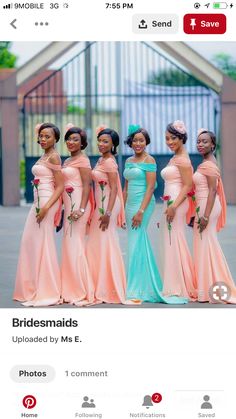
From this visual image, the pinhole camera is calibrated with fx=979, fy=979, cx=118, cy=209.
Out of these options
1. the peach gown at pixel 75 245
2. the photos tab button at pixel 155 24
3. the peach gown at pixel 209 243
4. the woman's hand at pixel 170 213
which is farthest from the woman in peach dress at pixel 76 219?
the photos tab button at pixel 155 24

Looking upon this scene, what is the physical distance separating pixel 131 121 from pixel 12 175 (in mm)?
2922

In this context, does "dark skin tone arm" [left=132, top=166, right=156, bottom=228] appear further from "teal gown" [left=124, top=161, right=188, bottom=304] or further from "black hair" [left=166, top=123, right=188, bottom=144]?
"black hair" [left=166, top=123, right=188, bottom=144]

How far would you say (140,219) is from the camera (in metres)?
4.27

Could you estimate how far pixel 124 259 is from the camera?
15.0 ft

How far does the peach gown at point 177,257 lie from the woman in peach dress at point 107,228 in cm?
20

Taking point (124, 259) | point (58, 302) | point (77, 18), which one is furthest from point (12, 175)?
point (77, 18)

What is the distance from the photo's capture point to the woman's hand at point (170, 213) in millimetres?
4254

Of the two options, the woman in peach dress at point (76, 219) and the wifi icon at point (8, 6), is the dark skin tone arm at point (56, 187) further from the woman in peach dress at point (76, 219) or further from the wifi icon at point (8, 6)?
the wifi icon at point (8, 6)

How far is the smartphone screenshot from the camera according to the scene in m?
2.90

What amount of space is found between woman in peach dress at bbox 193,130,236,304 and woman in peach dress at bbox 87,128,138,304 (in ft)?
1.11
